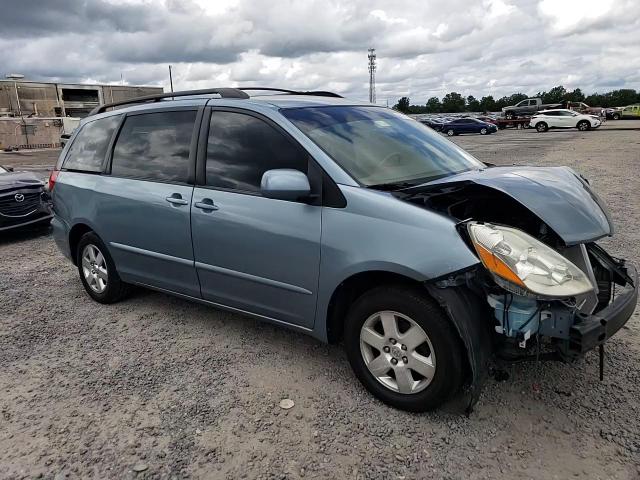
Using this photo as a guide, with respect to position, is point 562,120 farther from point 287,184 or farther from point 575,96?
point 575,96

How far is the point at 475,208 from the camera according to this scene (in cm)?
303

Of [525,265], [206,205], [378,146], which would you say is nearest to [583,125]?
[378,146]

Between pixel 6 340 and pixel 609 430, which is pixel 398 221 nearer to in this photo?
pixel 609 430

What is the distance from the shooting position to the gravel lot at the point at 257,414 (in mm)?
2492

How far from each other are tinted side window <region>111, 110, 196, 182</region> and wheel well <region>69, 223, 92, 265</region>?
67 cm

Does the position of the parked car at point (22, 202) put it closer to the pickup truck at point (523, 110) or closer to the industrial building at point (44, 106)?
the industrial building at point (44, 106)

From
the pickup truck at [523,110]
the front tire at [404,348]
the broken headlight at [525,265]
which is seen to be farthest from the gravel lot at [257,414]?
the pickup truck at [523,110]

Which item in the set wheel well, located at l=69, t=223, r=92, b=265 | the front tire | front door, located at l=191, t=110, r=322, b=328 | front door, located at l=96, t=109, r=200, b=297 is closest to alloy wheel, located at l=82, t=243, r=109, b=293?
wheel well, located at l=69, t=223, r=92, b=265

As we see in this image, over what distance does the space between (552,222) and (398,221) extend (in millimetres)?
777

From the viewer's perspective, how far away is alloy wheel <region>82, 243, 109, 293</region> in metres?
4.57

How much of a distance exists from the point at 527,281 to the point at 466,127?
3961cm

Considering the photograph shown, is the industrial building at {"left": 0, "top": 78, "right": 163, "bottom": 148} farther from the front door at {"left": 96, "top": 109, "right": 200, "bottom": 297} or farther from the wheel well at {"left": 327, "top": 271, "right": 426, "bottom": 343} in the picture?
the wheel well at {"left": 327, "top": 271, "right": 426, "bottom": 343}

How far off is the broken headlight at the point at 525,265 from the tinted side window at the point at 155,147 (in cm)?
219

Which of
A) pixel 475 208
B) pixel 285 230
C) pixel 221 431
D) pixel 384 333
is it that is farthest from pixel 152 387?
pixel 475 208
